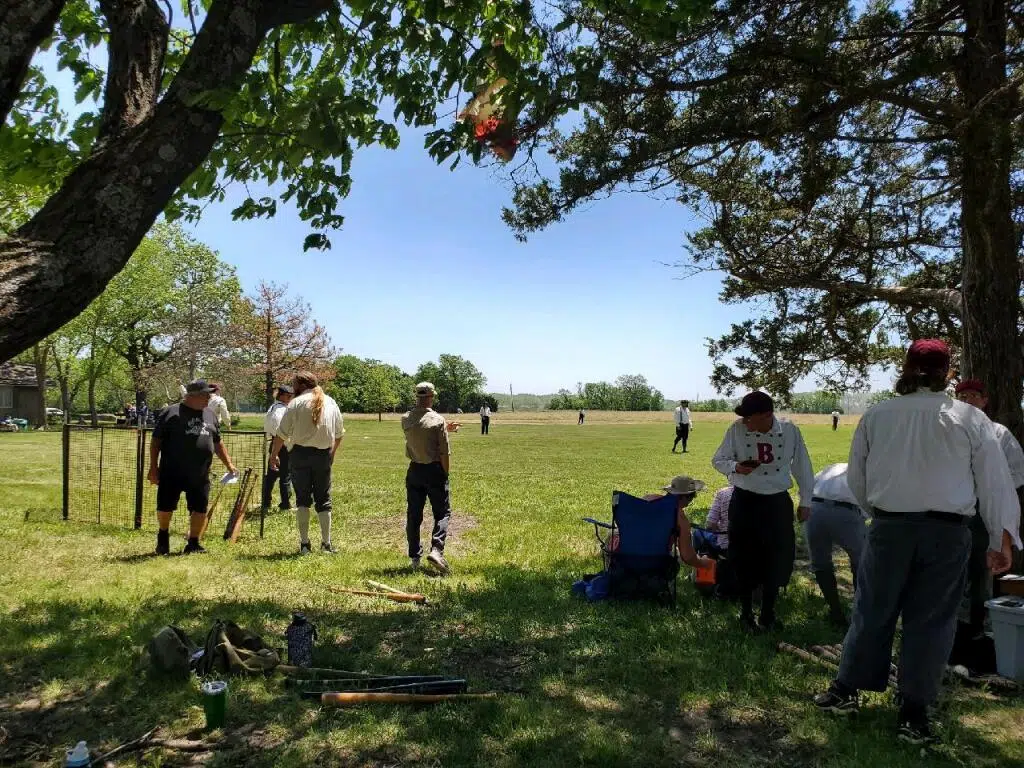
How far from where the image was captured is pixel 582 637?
4.87m

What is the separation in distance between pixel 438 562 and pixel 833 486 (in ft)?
12.2

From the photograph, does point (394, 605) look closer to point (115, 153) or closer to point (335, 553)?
point (335, 553)

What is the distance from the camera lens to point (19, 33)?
2.38 meters

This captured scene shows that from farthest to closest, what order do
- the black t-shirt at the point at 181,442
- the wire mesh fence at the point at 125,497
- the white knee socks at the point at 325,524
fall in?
the wire mesh fence at the point at 125,497
the white knee socks at the point at 325,524
the black t-shirt at the point at 181,442

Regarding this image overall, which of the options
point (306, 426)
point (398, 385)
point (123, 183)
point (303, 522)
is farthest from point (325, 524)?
point (398, 385)

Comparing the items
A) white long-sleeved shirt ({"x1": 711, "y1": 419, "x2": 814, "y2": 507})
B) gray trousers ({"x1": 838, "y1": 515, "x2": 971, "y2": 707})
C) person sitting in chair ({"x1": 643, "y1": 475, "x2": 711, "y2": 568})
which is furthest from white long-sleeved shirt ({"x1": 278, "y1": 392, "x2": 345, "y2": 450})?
gray trousers ({"x1": 838, "y1": 515, "x2": 971, "y2": 707})

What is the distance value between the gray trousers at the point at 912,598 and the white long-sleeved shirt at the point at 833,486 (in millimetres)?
1718

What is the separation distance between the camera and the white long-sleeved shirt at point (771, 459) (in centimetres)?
504

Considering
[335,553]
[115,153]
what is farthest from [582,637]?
[115,153]

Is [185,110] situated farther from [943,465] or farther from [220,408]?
[220,408]

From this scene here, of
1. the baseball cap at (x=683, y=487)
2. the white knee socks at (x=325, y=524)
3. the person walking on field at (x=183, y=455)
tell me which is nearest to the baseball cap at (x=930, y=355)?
the baseball cap at (x=683, y=487)

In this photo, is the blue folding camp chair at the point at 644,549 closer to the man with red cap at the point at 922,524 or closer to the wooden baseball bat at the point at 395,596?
the wooden baseball bat at the point at 395,596

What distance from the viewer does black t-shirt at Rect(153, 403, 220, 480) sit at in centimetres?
696

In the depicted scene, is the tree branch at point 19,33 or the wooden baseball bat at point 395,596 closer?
the tree branch at point 19,33
